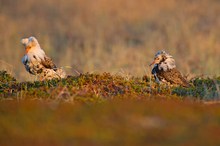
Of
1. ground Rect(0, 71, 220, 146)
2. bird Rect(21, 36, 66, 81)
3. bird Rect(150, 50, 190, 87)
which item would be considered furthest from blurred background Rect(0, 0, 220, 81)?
ground Rect(0, 71, 220, 146)

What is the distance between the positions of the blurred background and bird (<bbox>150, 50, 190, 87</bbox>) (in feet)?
18.6

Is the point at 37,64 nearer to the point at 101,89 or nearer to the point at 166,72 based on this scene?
the point at 166,72

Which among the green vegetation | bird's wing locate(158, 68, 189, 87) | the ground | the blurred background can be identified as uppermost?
the blurred background

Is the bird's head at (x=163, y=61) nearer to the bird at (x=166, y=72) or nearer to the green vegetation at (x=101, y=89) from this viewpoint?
the bird at (x=166, y=72)

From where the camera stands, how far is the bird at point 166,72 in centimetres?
1055

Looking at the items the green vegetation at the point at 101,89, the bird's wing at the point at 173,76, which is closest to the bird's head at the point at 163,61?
the bird's wing at the point at 173,76

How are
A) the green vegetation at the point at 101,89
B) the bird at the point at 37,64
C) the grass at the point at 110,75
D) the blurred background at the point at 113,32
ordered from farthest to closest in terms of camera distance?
the blurred background at the point at 113,32, the bird at the point at 37,64, the green vegetation at the point at 101,89, the grass at the point at 110,75

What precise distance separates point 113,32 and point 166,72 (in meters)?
11.9

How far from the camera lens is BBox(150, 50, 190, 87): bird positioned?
1055cm

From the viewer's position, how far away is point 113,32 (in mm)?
22688

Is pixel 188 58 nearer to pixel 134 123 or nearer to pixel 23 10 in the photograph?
pixel 23 10

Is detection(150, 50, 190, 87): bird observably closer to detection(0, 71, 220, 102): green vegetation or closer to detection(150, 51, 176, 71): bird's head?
detection(150, 51, 176, 71): bird's head

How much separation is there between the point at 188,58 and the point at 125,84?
972 cm

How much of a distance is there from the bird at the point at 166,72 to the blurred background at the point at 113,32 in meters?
5.67
